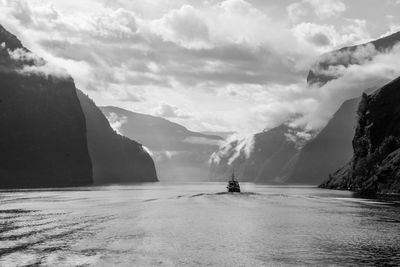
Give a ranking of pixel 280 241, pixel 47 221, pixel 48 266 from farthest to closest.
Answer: pixel 47 221
pixel 280 241
pixel 48 266

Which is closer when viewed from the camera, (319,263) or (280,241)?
(319,263)

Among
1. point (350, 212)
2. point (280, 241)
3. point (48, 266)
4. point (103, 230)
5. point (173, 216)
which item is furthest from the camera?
point (350, 212)

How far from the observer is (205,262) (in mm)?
55562

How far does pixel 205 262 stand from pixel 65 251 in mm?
17161

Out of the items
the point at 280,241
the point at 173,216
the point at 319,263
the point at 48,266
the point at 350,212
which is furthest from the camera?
the point at 350,212

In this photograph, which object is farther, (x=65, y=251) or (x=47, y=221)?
(x=47, y=221)

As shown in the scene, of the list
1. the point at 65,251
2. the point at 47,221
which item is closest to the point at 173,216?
the point at 47,221

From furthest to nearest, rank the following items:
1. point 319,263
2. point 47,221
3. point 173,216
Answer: point 173,216 → point 47,221 → point 319,263

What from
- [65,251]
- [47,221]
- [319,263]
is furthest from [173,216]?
[319,263]

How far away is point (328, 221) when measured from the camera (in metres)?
96.8

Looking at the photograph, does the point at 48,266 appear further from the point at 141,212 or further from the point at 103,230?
the point at 141,212

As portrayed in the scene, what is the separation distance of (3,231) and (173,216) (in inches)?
1543

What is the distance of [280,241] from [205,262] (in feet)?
60.4

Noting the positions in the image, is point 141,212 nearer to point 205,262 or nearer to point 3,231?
point 3,231
